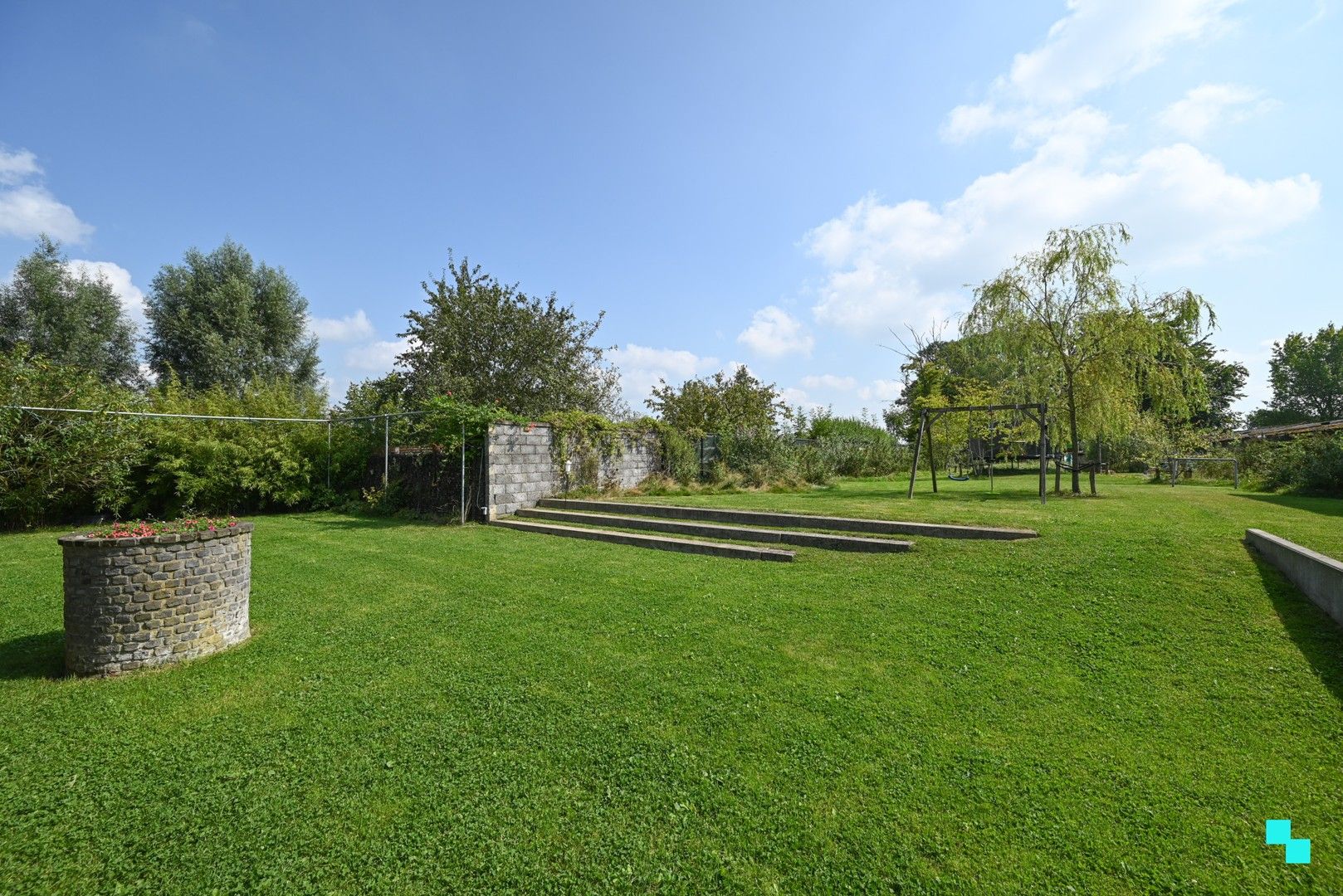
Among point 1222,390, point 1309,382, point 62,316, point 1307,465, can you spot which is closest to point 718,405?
point 1307,465

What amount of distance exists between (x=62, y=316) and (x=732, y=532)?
24.3m

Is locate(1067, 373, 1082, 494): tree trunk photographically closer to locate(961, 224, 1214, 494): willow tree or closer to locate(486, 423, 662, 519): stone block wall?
locate(961, 224, 1214, 494): willow tree

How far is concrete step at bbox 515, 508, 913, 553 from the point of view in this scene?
6008 millimetres

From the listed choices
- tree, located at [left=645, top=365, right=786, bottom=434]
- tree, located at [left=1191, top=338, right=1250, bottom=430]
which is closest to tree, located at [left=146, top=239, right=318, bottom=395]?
tree, located at [left=645, top=365, right=786, bottom=434]

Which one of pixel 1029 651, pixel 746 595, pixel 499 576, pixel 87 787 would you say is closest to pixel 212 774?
pixel 87 787

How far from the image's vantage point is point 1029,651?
3.50 m

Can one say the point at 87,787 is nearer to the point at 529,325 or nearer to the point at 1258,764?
the point at 1258,764

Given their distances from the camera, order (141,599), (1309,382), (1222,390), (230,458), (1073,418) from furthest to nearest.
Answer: (1309,382), (1222,390), (1073,418), (230,458), (141,599)

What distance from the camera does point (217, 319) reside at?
64.2 feet

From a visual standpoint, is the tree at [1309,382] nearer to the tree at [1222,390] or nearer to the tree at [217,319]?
the tree at [1222,390]

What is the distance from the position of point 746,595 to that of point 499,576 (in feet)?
8.83

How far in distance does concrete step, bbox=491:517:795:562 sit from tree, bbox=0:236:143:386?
18374 millimetres

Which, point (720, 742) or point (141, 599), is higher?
point (141, 599)

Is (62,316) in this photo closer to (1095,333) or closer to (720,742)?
(720,742)
